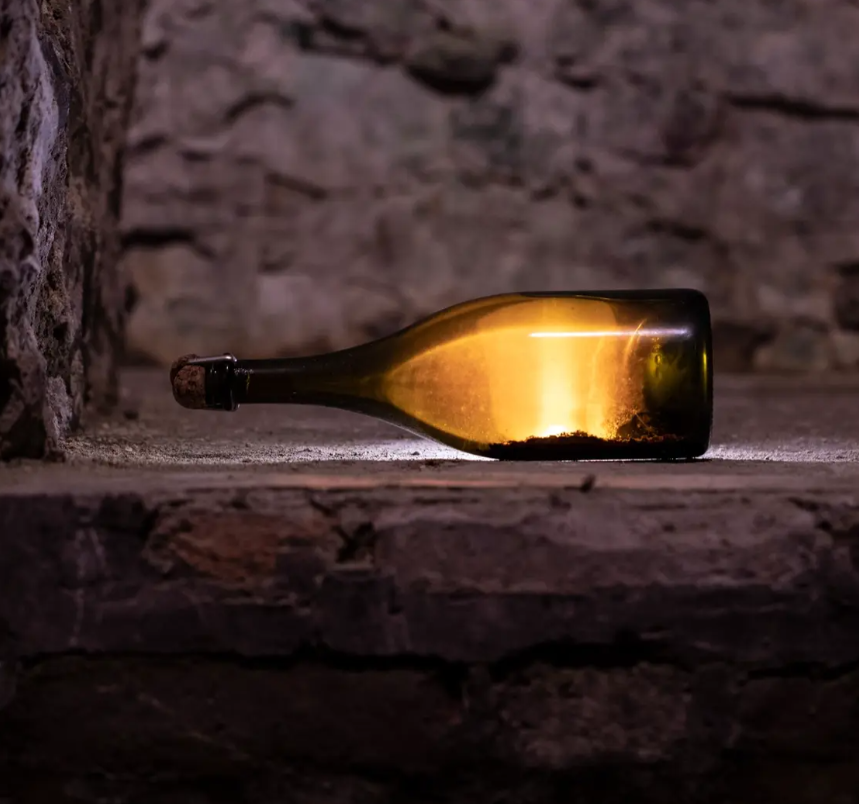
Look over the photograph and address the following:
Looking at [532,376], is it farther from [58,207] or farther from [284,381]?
A: [58,207]

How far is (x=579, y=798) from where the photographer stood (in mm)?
573

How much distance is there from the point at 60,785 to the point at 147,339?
3.69ft

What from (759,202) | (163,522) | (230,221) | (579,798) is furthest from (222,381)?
(759,202)

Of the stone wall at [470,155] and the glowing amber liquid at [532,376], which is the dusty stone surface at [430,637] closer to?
the glowing amber liquid at [532,376]

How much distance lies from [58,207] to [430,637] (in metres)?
0.49

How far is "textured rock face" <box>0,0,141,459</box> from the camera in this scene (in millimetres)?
620

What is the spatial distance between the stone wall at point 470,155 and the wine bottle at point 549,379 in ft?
2.87

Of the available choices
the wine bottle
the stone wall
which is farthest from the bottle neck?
the stone wall

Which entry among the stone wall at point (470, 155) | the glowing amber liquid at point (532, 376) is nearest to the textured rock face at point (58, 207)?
the glowing amber liquid at point (532, 376)

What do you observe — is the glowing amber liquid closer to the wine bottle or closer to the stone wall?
the wine bottle

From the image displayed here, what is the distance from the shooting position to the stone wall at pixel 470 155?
1566 millimetres

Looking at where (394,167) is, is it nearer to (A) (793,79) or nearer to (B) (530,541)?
(A) (793,79)

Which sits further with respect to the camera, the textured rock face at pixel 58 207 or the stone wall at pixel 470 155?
the stone wall at pixel 470 155

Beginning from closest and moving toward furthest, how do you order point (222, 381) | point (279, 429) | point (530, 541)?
point (530, 541) → point (222, 381) → point (279, 429)
